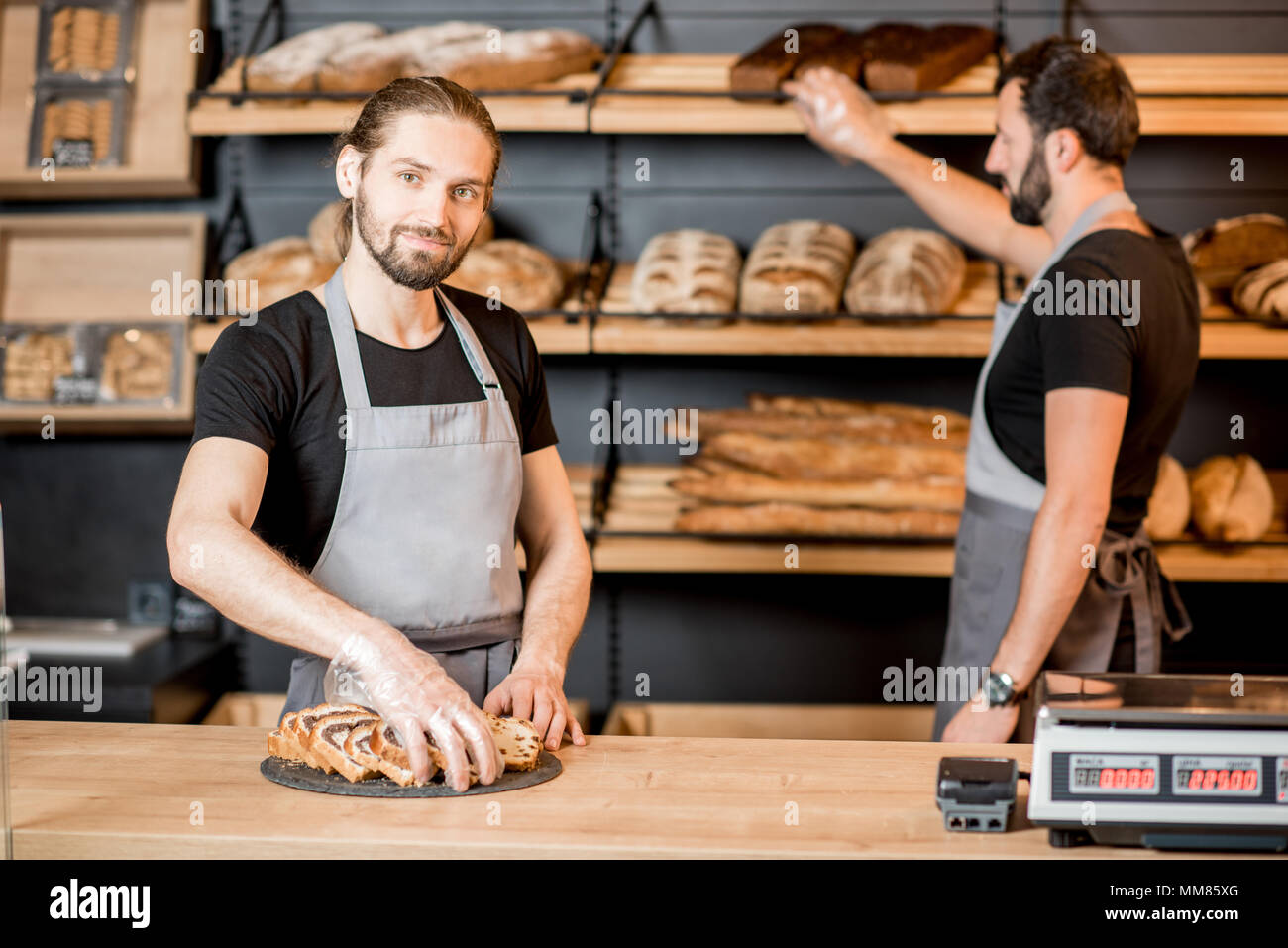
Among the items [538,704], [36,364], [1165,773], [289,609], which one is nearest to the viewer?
[1165,773]

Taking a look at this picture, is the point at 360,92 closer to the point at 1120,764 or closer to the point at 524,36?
the point at 524,36

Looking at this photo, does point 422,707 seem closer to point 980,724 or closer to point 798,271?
point 980,724

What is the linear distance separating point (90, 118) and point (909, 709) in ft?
7.62

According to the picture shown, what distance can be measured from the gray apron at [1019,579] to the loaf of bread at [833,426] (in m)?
0.48

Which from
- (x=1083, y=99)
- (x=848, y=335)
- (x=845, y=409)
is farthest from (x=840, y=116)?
(x=845, y=409)

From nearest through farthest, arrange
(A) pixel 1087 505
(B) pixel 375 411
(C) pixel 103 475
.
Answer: (B) pixel 375 411 < (A) pixel 1087 505 < (C) pixel 103 475

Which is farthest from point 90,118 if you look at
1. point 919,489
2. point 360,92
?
point 919,489

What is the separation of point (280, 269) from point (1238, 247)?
199 cm

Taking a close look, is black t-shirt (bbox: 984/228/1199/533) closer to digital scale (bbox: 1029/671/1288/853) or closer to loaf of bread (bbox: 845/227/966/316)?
loaf of bread (bbox: 845/227/966/316)

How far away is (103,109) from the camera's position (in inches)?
116

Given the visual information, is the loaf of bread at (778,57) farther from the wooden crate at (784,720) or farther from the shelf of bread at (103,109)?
the wooden crate at (784,720)

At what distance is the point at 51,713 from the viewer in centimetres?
265

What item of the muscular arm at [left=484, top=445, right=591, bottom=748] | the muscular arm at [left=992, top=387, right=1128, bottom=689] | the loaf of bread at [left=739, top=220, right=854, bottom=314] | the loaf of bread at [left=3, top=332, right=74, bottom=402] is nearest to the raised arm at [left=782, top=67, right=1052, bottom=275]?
the loaf of bread at [left=739, top=220, right=854, bottom=314]

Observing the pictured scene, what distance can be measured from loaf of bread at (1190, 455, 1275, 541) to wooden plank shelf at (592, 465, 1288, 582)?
33 millimetres
